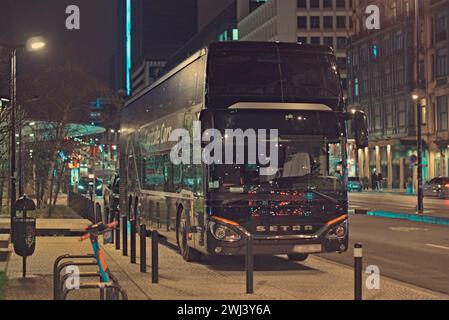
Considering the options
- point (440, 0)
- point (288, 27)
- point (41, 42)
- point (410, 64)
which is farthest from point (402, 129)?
point (41, 42)

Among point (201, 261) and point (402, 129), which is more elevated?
point (402, 129)

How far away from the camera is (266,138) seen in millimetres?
14469

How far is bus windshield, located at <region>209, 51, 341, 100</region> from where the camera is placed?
14750 millimetres

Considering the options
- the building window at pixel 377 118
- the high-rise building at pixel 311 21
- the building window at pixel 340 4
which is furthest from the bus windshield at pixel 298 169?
the building window at pixel 340 4

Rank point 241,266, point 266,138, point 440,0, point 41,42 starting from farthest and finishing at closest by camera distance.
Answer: point 440,0 → point 41,42 → point 241,266 → point 266,138

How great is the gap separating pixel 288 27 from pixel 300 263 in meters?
97.4

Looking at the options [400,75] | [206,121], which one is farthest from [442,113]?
[206,121]

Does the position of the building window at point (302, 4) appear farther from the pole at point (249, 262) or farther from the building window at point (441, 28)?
the pole at point (249, 262)

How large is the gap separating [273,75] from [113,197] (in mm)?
16488

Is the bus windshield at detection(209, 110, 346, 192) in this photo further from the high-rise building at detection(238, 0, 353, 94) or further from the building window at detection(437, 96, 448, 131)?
the high-rise building at detection(238, 0, 353, 94)

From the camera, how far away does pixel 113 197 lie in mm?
30406

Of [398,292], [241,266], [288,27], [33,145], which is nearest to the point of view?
[398,292]

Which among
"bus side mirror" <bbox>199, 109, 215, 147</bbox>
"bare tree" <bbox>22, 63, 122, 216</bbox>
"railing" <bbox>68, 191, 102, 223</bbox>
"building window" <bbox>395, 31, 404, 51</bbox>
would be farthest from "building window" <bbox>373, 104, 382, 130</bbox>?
"bus side mirror" <bbox>199, 109, 215, 147</bbox>
